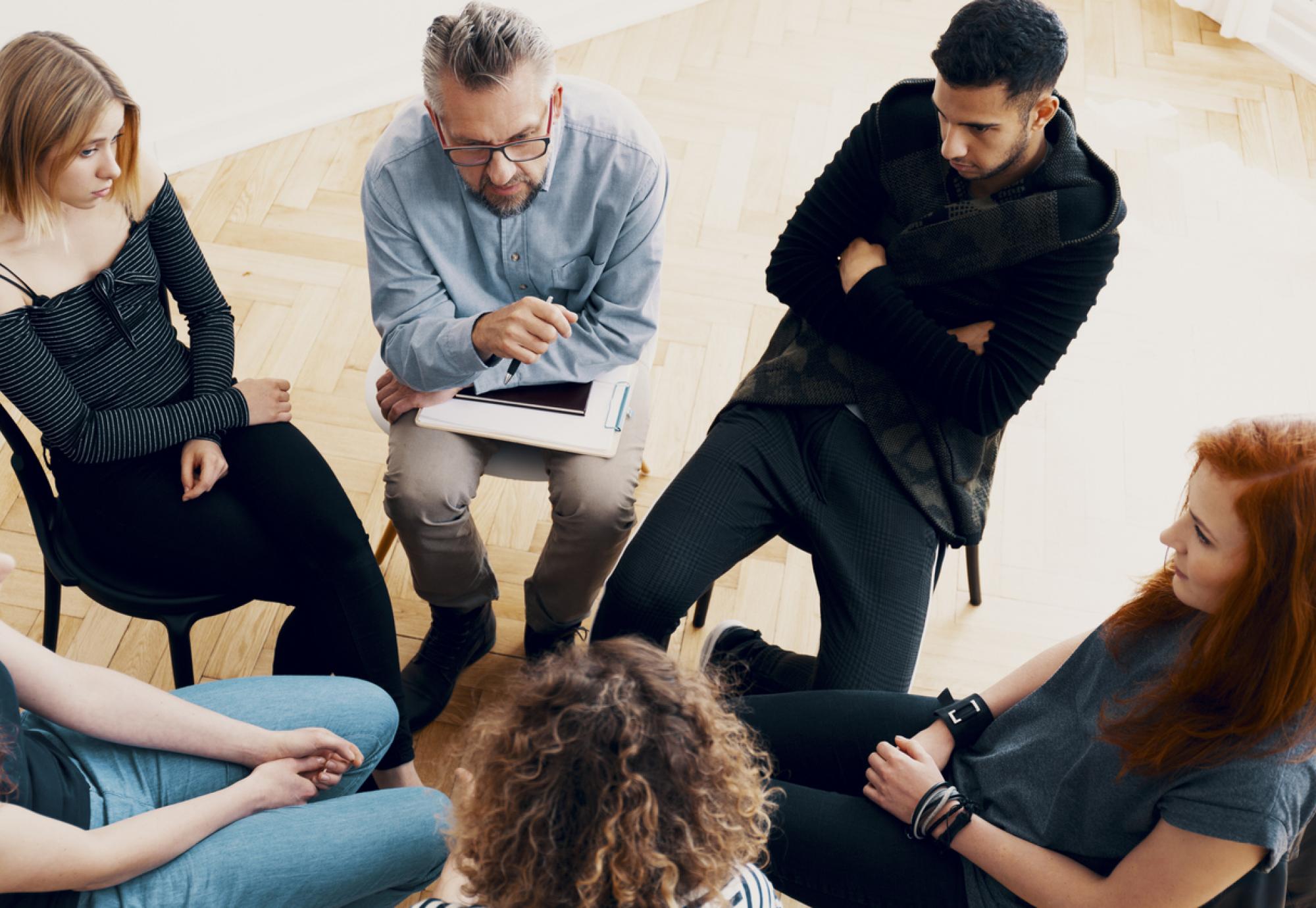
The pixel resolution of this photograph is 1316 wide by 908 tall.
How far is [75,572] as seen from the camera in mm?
1812

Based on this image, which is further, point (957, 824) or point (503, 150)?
point (503, 150)

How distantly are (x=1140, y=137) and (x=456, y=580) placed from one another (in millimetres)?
2803

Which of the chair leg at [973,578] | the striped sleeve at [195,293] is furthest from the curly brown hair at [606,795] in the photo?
the chair leg at [973,578]

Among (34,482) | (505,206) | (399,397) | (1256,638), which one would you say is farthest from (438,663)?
(1256,638)

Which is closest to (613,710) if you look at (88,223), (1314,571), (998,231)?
(1314,571)

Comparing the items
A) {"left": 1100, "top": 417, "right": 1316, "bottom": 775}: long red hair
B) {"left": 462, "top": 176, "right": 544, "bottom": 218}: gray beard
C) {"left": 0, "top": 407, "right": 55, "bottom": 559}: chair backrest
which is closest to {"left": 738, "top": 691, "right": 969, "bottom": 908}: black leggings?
{"left": 1100, "top": 417, "right": 1316, "bottom": 775}: long red hair

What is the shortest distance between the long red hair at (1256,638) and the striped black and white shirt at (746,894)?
506mm

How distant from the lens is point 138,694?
1.56m

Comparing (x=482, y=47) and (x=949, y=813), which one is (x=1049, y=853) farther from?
(x=482, y=47)

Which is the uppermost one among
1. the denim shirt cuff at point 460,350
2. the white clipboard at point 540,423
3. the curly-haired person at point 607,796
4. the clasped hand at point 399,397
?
the curly-haired person at point 607,796

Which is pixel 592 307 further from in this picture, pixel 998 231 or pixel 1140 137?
pixel 1140 137

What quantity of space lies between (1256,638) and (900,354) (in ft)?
2.52

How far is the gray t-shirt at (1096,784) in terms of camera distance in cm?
123

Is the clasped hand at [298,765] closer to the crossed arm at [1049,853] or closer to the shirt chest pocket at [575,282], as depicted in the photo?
the crossed arm at [1049,853]
